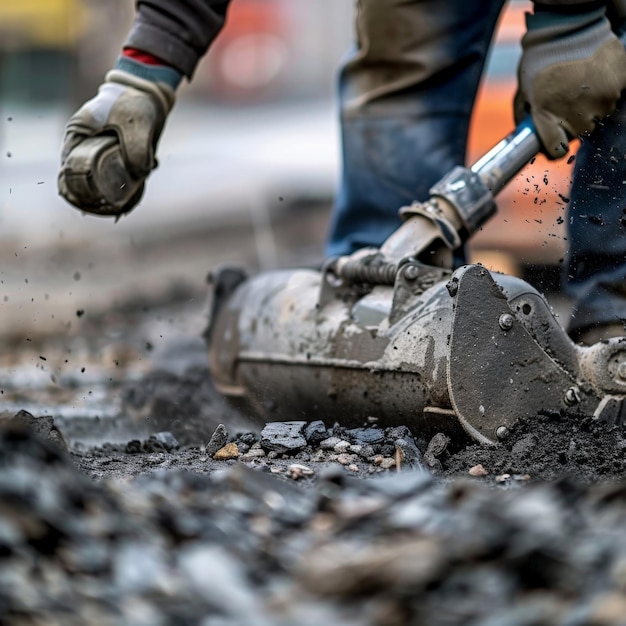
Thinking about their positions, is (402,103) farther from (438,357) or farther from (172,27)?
(438,357)

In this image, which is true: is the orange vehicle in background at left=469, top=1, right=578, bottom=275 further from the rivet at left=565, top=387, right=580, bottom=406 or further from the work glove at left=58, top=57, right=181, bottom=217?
the work glove at left=58, top=57, right=181, bottom=217

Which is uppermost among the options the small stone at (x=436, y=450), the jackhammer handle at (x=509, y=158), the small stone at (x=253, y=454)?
the jackhammer handle at (x=509, y=158)

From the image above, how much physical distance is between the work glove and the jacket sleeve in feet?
0.16

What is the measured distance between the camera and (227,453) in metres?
2.41

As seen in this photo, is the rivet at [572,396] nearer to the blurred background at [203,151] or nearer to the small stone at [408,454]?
the small stone at [408,454]

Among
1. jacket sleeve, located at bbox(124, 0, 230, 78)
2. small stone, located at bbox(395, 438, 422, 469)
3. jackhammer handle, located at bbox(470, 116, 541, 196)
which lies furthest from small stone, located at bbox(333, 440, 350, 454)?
jacket sleeve, located at bbox(124, 0, 230, 78)

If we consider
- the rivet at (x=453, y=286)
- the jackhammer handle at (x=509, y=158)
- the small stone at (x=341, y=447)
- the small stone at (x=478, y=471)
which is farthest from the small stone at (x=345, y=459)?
the jackhammer handle at (x=509, y=158)

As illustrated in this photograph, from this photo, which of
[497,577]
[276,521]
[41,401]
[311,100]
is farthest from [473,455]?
[311,100]

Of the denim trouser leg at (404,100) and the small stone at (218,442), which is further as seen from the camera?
the denim trouser leg at (404,100)

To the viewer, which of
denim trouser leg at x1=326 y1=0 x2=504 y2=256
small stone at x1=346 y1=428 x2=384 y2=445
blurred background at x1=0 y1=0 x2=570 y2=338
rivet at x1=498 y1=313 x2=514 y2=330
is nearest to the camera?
rivet at x1=498 y1=313 x2=514 y2=330

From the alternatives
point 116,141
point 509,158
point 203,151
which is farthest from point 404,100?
point 203,151

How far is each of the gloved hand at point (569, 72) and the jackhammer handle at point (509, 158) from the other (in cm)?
3

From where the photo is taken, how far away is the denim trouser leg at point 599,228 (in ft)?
8.41

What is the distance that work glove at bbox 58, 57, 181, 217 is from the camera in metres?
2.85
